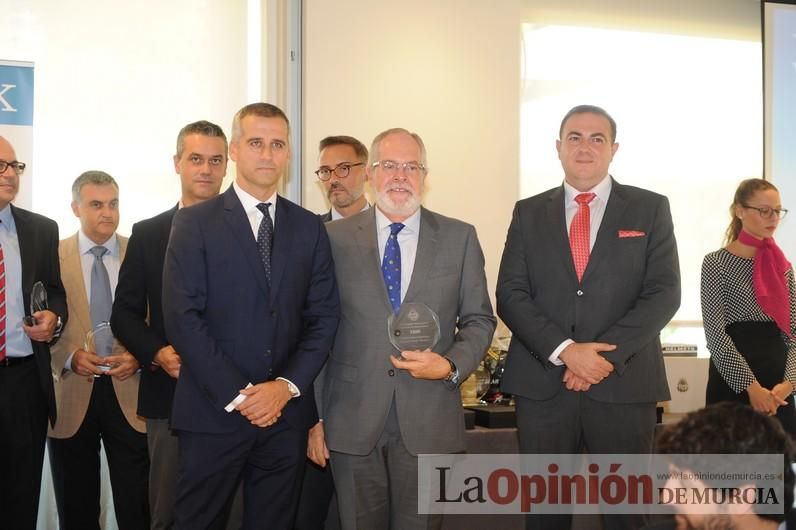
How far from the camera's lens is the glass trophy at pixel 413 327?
281cm

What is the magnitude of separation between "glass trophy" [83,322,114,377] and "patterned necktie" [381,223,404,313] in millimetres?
1466

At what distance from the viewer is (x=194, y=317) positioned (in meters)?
2.72

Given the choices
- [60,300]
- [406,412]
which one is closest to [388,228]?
[406,412]

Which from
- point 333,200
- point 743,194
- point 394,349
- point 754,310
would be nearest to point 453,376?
point 394,349

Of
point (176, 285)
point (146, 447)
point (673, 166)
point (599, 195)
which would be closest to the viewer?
point (176, 285)

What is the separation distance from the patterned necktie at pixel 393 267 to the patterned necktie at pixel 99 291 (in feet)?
5.88

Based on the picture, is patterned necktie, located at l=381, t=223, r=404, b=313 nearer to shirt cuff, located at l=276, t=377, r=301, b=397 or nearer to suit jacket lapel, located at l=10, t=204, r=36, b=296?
shirt cuff, located at l=276, t=377, r=301, b=397

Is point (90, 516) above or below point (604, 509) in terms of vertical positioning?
below

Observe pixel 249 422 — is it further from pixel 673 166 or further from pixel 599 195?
pixel 673 166

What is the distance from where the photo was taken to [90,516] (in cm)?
414

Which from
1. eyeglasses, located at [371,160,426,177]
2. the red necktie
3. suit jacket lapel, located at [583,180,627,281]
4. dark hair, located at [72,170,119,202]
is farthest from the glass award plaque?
suit jacket lapel, located at [583,180,627,281]

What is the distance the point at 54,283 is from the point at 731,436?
310 centimetres

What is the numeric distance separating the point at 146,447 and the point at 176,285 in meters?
1.59

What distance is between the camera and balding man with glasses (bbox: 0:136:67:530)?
11.5ft
